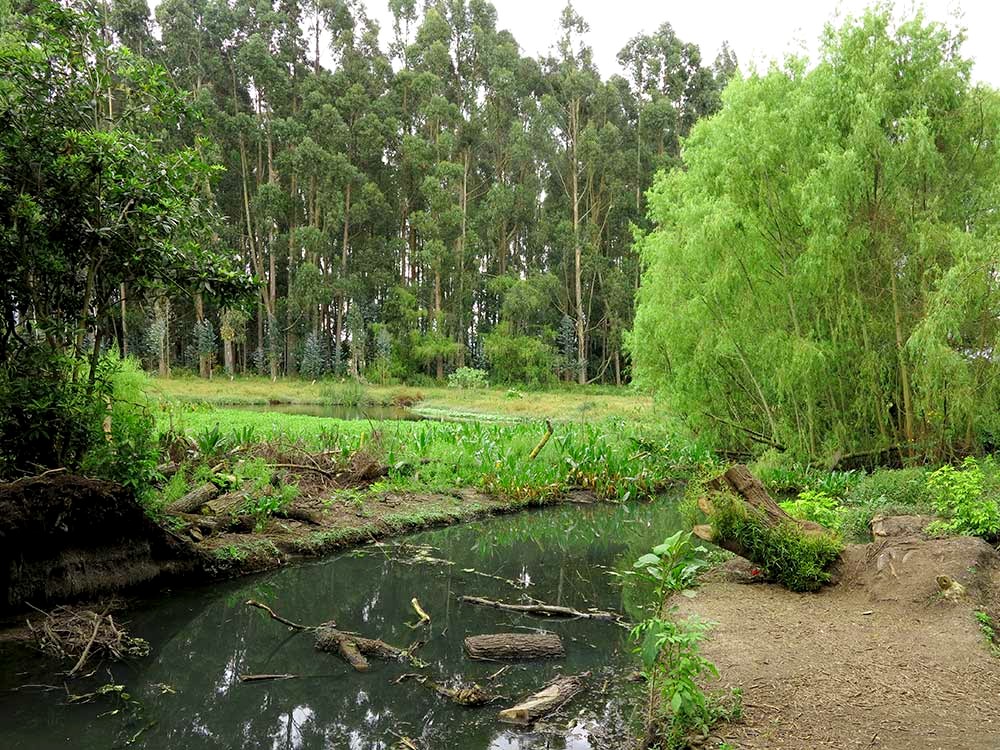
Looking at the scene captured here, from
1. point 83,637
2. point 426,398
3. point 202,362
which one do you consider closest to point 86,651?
point 83,637

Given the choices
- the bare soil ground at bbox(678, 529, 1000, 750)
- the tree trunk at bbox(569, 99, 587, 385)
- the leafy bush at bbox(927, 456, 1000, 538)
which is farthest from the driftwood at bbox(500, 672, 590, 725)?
the tree trunk at bbox(569, 99, 587, 385)

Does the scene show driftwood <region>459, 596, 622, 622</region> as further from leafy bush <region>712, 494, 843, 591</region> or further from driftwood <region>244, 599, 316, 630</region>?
driftwood <region>244, 599, 316, 630</region>

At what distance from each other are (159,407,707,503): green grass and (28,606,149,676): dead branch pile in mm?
4377

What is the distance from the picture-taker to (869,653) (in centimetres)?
473

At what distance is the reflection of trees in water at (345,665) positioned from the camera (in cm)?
407

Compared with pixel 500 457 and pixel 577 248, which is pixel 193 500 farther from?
pixel 577 248

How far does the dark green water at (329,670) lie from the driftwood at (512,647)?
10 cm

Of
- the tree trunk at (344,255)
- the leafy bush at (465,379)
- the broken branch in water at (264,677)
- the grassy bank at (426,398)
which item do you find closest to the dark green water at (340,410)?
the grassy bank at (426,398)

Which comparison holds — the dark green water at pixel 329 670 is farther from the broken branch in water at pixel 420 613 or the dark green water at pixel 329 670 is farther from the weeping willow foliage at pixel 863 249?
the weeping willow foliage at pixel 863 249

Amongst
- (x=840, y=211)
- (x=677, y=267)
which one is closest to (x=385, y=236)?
(x=677, y=267)

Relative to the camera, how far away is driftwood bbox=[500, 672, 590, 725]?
4129mm

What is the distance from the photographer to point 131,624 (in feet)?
18.5

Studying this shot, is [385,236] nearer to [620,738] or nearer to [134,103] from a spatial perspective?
[134,103]

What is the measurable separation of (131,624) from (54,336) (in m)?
2.53
